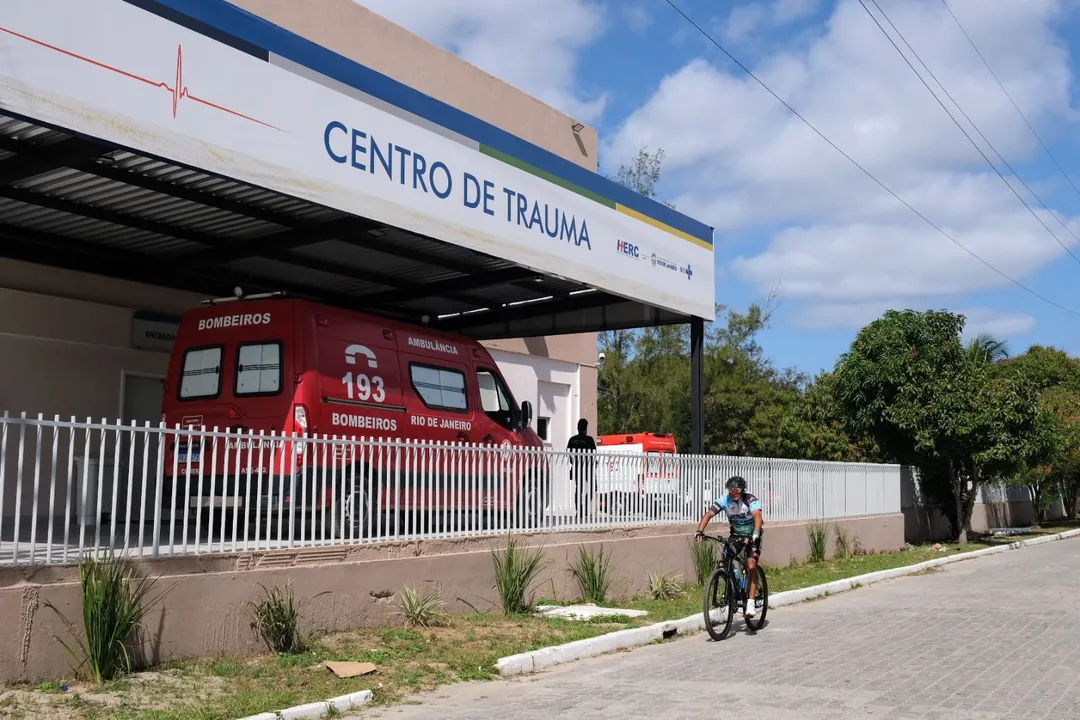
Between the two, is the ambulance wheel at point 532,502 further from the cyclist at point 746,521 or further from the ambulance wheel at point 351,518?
the ambulance wheel at point 351,518

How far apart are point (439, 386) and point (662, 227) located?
17.4ft

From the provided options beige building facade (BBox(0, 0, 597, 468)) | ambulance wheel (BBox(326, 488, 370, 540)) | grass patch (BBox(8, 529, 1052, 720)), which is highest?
beige building facade (BBox(0, 0, 597, 468))

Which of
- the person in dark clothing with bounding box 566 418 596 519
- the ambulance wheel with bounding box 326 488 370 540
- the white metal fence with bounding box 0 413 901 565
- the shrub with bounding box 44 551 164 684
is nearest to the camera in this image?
the shrub with bounding box 44 551 164 684

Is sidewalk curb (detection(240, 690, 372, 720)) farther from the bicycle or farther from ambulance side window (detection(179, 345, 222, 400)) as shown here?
ambulance side window (detection(179, 345, 222, 400))

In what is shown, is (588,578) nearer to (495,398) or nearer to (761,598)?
(761,598)

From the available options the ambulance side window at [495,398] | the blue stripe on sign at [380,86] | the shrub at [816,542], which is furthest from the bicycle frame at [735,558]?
the shrub at [816,542]

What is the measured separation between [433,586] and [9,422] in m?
4.68

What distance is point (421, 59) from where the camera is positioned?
64.7 feet

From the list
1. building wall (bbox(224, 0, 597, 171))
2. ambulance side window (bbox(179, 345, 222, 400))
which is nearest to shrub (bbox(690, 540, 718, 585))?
ambulance side window (bbox(179, 345, 222, 400))

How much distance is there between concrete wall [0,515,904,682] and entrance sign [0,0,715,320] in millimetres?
3568

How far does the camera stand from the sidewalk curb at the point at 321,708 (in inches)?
274

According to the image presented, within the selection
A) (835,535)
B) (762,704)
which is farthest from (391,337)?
(835,535)

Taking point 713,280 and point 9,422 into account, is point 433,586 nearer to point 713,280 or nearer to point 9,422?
point 9,422

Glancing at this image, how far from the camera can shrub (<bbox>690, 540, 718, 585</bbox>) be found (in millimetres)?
15352
